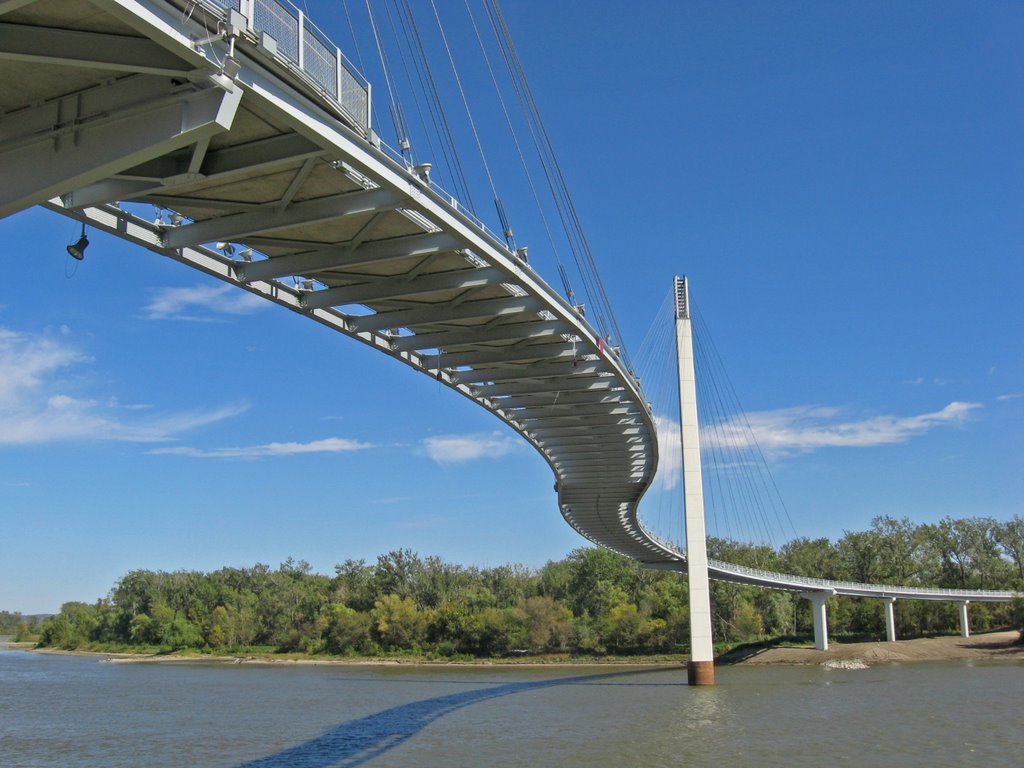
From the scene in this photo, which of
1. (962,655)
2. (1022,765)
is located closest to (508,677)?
(962,655)

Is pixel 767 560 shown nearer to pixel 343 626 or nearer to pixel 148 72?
pixel 343 626

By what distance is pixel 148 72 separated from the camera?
30.4 feet

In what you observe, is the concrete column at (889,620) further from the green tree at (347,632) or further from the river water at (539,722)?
the green tree at (347,632)

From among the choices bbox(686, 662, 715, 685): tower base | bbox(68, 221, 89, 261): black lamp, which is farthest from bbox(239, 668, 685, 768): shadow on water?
bbox(68, 221, 89, 261): black lamp

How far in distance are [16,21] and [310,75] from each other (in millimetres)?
3165

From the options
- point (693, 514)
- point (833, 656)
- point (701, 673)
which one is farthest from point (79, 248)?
point (833, 656)

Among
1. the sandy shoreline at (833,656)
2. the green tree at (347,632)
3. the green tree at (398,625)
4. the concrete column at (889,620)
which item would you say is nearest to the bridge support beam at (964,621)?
the sandy shoreline at (833,656)

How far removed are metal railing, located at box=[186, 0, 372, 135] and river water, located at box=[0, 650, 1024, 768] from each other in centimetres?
1668

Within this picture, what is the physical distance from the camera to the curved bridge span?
937 cm

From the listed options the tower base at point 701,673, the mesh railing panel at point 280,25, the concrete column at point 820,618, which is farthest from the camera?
the concrete column at point 820,618

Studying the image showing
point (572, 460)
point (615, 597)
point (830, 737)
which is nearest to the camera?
point (830, 737)

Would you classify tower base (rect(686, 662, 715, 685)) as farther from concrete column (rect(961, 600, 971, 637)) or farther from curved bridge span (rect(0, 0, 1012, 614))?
concrete column (rect(961, 600, 971, 637))

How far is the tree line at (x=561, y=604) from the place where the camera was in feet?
269

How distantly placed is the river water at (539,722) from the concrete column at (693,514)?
5.37 feet
